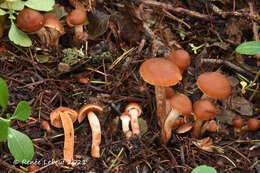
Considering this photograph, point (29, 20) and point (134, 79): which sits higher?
point (29, 20)

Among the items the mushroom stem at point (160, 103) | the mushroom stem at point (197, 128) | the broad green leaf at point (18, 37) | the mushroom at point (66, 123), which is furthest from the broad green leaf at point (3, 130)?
the mushroom stem at point (197, 128)

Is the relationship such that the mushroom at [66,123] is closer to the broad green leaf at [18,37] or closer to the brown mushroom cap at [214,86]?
the broad green leaf at [18,37]

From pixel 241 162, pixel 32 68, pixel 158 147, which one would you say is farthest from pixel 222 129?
pixel 32 68

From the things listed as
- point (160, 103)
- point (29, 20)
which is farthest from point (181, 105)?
point (29, 20)

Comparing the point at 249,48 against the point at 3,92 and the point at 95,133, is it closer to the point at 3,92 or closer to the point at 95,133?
the point at 95,133

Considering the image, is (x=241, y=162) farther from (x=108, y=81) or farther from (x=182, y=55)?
(x=108, y=81)

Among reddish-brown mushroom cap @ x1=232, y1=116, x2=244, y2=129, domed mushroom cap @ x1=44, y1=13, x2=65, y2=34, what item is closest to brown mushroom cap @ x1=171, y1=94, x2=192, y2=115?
reddish-brown mushroom cap @ x1=232, y1=116, x2=244, y2=129
